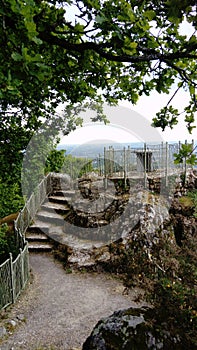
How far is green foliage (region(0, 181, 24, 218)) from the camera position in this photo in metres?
11.0

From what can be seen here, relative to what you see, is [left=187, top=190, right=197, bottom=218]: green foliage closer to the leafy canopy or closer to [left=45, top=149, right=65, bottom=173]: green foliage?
the leafy canopy

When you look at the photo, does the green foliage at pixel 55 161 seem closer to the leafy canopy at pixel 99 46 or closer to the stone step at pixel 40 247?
the stone step at pixel 40 247

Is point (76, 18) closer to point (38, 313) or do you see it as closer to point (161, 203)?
point (38, 313)

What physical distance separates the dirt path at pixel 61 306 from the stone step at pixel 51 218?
3.10 m

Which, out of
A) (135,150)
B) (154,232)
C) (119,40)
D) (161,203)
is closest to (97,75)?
(119,40)

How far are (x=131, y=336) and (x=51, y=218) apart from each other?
848 centimetres

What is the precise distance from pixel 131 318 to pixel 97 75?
3.70 m

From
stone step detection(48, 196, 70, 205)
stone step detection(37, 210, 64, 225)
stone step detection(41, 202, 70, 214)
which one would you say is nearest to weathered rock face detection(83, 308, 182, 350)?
stone step detection(37, 210, 64, 225)

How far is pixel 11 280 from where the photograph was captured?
6.43 meters

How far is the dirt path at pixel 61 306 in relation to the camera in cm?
517

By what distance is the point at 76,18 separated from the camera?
310 centimetres

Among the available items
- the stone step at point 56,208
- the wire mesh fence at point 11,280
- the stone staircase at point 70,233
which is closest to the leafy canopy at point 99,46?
the wire mesh fence at point 11,280

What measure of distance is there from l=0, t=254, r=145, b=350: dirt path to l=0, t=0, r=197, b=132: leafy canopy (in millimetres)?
4456

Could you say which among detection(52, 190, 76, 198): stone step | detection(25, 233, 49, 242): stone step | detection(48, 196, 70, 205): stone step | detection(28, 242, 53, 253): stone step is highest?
detection(52, 190, 76, 198): stone step
